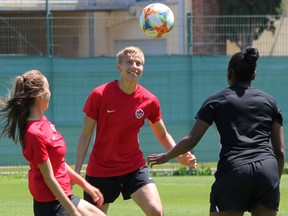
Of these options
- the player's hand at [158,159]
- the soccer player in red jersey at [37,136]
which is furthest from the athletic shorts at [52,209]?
the player's hand at [158,159]

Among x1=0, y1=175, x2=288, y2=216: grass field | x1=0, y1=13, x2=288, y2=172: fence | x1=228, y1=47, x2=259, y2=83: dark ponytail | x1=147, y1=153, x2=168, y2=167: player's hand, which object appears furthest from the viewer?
x1=0, y1=13, x2=288, y2=172: fence

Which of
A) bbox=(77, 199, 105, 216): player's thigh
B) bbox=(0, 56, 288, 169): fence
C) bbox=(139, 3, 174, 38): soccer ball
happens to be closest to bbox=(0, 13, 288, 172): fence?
bbox=(0, 56, 288, 169): fence

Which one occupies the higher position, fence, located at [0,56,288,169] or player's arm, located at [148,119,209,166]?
player's arm, located at [148,119,209,166]

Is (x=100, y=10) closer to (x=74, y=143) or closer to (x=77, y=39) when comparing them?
(x=77, y=39)

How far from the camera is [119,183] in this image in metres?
8.52

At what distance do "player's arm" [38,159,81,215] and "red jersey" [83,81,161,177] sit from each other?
193cm

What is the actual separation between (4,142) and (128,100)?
401 inches

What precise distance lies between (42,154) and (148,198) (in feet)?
6.69

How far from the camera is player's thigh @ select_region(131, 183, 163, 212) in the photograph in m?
8.30

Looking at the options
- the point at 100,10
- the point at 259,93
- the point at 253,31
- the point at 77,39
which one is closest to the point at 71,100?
the point at 253,31

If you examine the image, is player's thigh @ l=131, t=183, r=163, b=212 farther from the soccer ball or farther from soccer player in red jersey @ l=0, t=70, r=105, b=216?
the soccer ball

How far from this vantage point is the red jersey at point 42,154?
657cm

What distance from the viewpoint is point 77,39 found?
91.7 ft

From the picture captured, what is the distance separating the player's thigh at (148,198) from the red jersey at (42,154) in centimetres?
162
